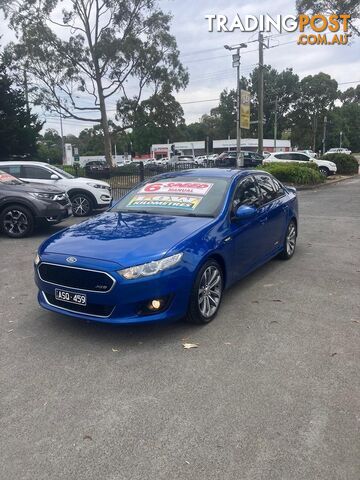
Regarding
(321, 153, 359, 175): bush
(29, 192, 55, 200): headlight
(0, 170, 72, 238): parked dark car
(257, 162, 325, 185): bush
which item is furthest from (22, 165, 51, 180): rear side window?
(321, 153, 359, 175): bush

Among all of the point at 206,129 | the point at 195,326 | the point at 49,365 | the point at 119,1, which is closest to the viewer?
the point at 49,365

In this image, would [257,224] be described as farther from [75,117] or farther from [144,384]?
[75,117]

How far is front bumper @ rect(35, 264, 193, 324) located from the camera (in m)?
3.77

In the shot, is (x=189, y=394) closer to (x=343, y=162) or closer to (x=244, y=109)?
(x=244, y=109)

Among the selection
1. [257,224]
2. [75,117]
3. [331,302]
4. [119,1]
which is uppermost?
[119,1]

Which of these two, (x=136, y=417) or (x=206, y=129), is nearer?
(x=136, y=417)

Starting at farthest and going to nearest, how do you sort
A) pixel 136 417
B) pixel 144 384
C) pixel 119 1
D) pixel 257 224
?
pixel 119 1 < pixel 257 224 < pixel 144 384 < pixel 136 417

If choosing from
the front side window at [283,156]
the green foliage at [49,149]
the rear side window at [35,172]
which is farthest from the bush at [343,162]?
the rear side window at [35,172]

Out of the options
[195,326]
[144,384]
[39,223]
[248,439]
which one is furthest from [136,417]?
[39,223]

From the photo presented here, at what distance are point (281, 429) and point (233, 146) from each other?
2895 inches

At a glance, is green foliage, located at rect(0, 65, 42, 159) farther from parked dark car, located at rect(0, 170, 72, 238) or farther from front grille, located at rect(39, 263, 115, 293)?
front grille, located at rect(39, 263, 115, 293)

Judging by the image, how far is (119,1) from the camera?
27.0m

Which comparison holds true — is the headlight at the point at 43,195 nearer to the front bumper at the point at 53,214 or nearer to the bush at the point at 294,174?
the front bumper at the point at 53,214

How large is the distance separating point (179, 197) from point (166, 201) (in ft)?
0.54
